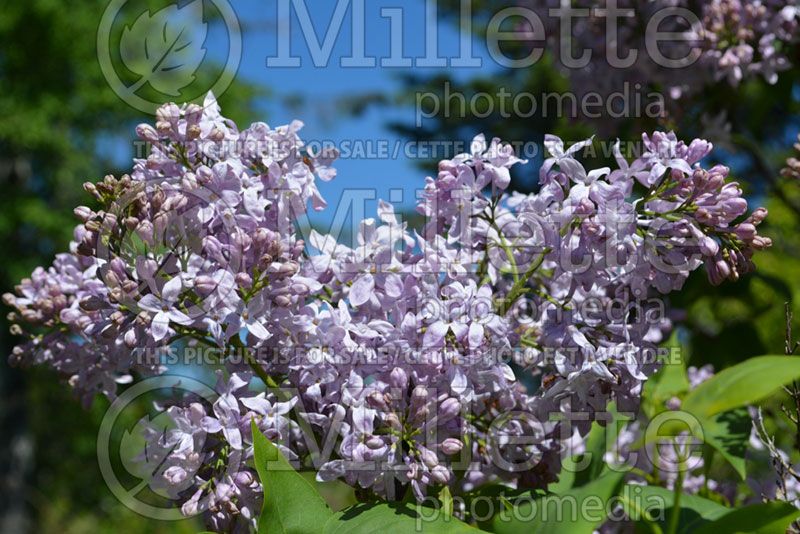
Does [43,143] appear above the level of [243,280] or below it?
above

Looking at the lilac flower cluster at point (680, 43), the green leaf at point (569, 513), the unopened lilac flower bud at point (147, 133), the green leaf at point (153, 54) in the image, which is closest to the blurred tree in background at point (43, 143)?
the green leaf at point (153, 54)

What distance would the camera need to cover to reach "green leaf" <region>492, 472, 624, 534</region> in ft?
2.67

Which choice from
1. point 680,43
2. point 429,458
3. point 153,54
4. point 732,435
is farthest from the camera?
point 153,54

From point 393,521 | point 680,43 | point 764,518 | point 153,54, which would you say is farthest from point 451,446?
point 153,54

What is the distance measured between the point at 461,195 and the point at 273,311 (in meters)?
0.32

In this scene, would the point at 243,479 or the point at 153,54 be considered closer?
the point at 243,479

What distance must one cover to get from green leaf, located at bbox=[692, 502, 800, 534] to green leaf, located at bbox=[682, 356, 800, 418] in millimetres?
223

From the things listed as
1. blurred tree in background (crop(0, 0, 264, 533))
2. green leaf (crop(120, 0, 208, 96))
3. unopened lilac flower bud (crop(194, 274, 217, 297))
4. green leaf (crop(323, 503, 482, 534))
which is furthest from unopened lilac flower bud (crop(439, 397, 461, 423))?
blurred tree in background (crop(0, 0, 264, 533))

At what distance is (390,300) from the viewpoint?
115 centimetres

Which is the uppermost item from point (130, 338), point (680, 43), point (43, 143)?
point (43, 143)

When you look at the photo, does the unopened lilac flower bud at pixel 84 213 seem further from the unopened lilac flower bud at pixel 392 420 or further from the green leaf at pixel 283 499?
the unopened lilac flower bud at pixel 392 420

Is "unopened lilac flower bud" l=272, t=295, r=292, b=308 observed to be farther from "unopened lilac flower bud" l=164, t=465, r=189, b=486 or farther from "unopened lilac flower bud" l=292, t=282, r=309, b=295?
"unopened lilac flower bud" l=164, t=465, r=189, b=486

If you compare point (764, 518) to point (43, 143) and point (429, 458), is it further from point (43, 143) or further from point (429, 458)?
point (43, 143)

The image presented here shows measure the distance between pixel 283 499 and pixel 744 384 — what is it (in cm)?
54
